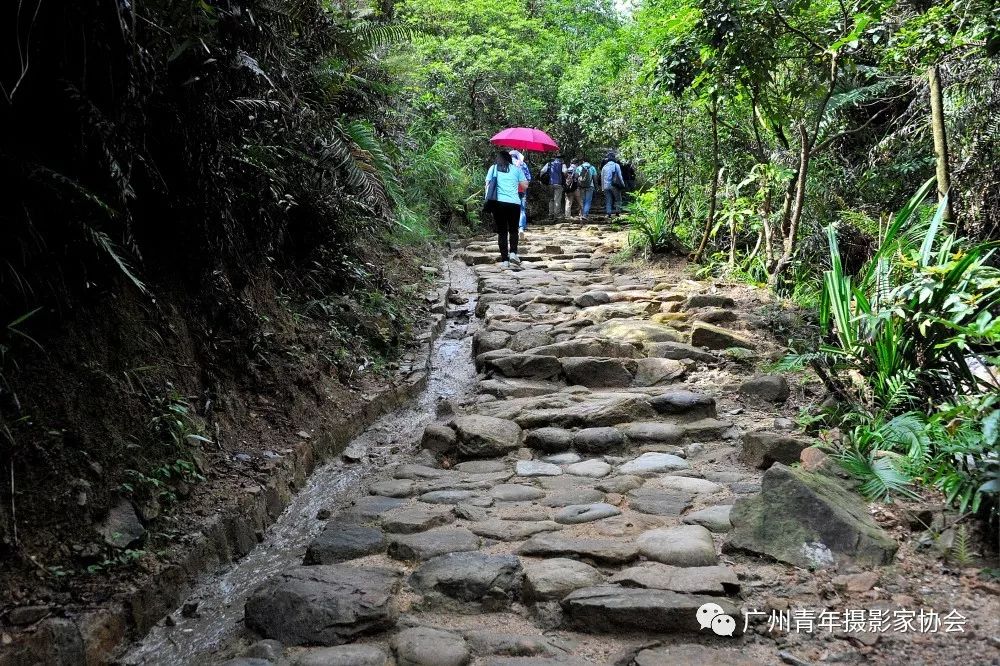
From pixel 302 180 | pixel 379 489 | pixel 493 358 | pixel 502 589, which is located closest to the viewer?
pixel 502 589

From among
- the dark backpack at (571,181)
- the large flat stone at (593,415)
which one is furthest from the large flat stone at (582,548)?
the dark backpack at (571,181)

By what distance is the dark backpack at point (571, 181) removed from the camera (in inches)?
717

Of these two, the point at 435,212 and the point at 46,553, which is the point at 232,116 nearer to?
the point at 46,553

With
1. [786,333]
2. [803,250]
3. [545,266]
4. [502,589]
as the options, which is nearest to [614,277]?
[545,266]

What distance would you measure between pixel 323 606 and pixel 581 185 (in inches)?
643

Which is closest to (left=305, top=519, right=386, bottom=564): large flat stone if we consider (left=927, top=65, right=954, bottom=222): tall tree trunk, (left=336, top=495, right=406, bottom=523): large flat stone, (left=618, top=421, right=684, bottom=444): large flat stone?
(left=336, top=495, right=406, bottom=523): large flat stone

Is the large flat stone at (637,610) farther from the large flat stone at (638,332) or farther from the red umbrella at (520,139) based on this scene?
the red umbrella at (520,139)

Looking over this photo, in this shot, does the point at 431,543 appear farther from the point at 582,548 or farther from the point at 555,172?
the point at 555,172

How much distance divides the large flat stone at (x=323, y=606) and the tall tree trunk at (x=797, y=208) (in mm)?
5522

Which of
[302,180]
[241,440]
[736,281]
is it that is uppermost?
[302,180]

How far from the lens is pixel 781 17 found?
6090mm

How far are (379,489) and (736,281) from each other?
5.40m

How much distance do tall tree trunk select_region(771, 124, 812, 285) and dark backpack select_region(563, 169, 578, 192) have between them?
11.0 metres

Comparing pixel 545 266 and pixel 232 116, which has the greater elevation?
pixel 232 116
